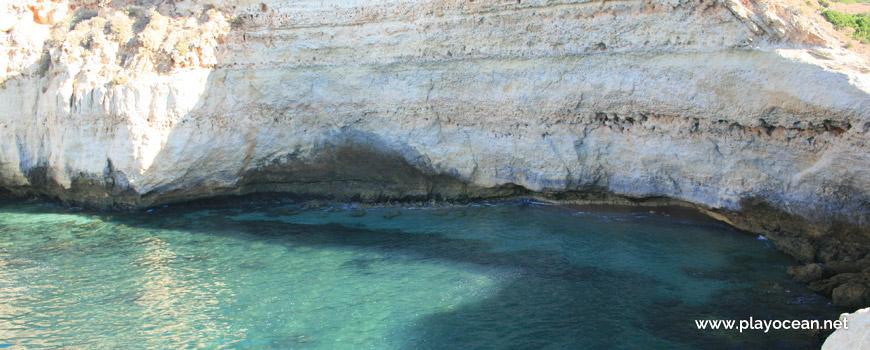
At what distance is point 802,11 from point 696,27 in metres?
1.72

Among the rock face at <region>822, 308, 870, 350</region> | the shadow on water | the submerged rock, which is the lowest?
the shadow on water

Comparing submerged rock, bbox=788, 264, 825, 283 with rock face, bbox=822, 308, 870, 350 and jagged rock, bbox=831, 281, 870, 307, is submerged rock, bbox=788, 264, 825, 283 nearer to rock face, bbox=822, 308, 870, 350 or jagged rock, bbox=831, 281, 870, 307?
jagged rock, bbox=831, 281, 870, 307

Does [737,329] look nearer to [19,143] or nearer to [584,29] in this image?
[584,29]

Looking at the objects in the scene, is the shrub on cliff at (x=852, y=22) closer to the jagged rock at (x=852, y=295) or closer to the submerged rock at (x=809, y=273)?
the submerged rock at (x=809, y=273)

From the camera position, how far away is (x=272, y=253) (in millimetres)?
11891

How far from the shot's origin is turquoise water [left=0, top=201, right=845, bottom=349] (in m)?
A: 8.38

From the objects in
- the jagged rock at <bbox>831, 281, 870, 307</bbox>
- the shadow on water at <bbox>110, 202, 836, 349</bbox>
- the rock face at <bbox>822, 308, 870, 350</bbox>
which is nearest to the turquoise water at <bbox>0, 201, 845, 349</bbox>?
the shadow on water at <bbox>110, 202, 836, 349</bbox>

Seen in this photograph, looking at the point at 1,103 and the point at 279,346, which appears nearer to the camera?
the point at 279,346

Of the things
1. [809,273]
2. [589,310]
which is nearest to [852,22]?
[809,273]

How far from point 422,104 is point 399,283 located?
5877mm

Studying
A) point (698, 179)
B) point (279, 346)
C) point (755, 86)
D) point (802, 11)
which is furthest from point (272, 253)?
point (802, 11)

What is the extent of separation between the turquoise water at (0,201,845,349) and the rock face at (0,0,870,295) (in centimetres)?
115

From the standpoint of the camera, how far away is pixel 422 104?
48.6ft

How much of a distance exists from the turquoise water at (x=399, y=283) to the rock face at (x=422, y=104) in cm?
115
